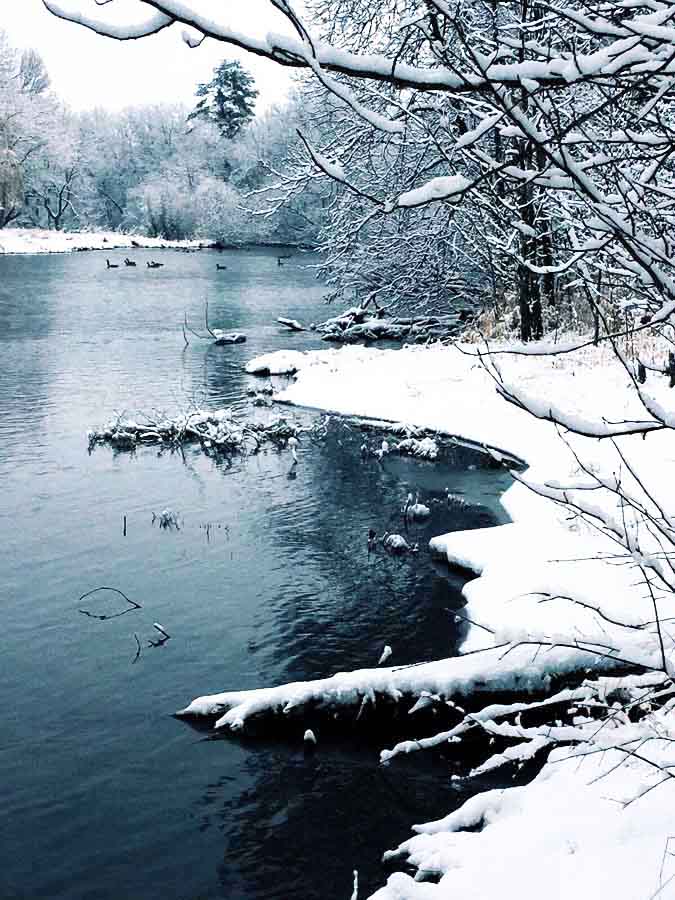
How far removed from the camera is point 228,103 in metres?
87.8

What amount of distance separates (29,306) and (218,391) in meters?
15.6

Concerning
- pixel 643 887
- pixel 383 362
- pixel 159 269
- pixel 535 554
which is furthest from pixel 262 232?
pixel 643 887

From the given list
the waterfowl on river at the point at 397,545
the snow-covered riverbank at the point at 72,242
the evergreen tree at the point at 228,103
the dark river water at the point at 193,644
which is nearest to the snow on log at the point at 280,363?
the dark river water at the point at 193,644

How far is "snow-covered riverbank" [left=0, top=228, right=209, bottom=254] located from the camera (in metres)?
61.9

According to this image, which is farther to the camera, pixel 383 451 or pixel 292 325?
pixel 292 325

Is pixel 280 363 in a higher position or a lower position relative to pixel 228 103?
lower

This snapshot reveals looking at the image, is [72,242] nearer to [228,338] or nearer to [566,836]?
[228,338]

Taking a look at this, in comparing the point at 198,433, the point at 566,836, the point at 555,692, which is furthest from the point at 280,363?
the point at 566,836

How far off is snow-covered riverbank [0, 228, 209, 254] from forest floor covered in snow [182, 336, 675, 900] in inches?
2146

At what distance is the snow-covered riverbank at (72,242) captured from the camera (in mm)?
61938

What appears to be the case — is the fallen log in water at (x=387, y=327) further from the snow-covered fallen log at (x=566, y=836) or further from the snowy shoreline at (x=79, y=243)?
the snowy shoreline at (x=79, y=243)

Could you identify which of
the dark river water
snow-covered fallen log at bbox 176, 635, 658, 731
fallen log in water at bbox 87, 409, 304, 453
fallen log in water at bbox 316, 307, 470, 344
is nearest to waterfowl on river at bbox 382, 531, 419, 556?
the dark river water

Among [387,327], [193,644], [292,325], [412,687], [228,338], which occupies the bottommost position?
[193,644]

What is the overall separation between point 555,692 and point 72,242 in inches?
2560
